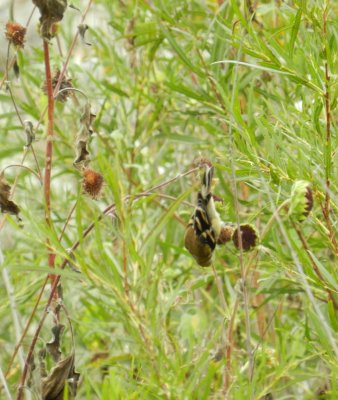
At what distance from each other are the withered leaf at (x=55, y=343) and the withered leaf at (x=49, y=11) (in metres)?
0.29

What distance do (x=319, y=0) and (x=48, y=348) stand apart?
43 cm

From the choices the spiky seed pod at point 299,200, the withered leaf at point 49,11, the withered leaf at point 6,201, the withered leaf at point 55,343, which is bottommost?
the withered leaf at point 55,343

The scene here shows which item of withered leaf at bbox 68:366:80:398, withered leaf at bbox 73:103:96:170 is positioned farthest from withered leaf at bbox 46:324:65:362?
withered leaf at bbox 73:103:96:170

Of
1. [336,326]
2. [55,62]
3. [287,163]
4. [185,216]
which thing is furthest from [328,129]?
[185,216]

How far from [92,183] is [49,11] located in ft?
0.57

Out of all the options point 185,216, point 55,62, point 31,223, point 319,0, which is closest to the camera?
point 31,223

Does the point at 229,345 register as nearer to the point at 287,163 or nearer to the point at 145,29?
the point at 287,163

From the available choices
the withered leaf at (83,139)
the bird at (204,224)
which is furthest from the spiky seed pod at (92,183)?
the bird at (204,224)

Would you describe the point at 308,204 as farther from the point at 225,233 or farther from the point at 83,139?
the point at 83,139

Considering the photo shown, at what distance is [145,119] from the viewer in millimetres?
1498

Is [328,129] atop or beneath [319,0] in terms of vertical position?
beneath

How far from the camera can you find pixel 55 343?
80 cm

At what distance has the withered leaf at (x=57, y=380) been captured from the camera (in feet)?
2.50

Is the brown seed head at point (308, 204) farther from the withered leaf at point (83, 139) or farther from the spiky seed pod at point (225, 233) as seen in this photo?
the withered leaf at point (83, 139)
